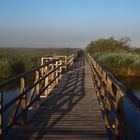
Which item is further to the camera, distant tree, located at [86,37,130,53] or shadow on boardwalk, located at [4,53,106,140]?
distant tree, located at [86,37,130,53]

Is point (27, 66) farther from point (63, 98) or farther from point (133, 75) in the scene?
point (63, 98)

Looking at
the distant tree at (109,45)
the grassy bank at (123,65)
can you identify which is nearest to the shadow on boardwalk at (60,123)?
the grassy bank at (123,65)

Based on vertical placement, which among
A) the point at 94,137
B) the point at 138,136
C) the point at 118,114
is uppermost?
the point at 118,114

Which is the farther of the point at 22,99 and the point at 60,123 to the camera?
the point at 60,123

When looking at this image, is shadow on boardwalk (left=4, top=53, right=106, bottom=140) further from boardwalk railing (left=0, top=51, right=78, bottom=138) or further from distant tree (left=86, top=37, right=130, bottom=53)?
distant tree (left=86, top=37, right=130, bottom=53)

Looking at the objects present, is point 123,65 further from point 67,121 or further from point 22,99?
point 22,99

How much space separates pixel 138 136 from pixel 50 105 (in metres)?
2.56

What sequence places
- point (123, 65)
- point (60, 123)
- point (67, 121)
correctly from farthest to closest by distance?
point (123, 65) < point (67, 121) < point (60, 123)

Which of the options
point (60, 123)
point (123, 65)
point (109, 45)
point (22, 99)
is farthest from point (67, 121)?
point (109, 45)

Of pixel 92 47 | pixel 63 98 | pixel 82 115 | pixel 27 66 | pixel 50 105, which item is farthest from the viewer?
pixel 92 47

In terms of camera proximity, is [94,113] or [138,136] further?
[138,136]

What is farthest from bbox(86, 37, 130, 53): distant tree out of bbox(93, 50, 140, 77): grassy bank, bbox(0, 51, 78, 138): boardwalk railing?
bbox(0, 51, 78, 138): boardwalk railing

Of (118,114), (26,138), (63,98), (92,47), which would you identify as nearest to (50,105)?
(63,98)

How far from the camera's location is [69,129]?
6.02 metres
